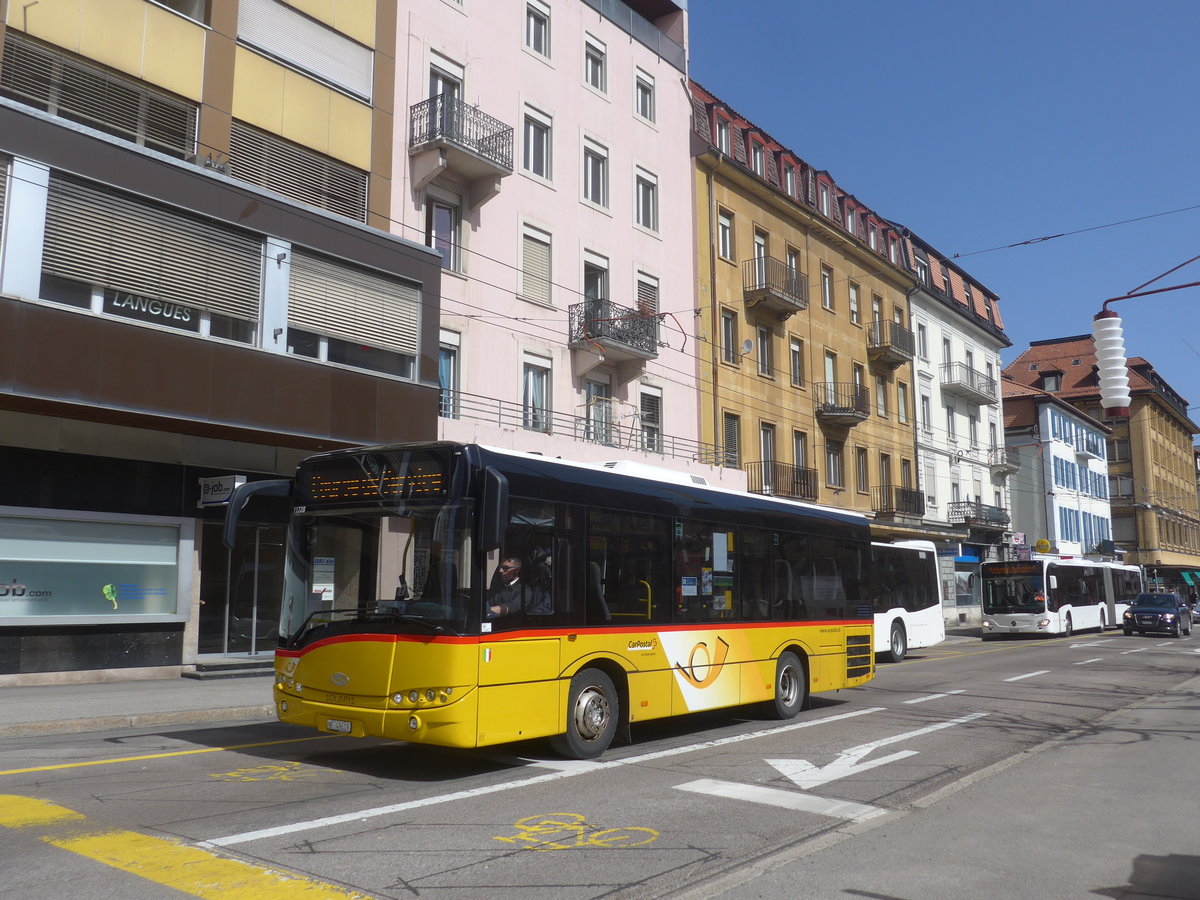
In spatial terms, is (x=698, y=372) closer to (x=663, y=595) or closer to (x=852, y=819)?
(x=663, y=595)

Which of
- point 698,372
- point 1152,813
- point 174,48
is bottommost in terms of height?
point 1152,813

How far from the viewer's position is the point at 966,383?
1927 inches

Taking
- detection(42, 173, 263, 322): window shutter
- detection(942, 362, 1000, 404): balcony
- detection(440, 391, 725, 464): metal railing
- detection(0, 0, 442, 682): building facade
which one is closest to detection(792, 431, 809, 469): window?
detection(440, 391, 725, 464): metal railing

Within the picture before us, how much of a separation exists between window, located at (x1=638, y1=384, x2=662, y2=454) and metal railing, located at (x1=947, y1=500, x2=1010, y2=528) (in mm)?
23669

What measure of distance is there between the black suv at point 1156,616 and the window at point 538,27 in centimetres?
2849

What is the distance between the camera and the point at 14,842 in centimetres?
601

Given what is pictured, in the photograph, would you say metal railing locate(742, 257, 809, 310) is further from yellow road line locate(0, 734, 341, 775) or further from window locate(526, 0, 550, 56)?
yellow road line locate(0, 734, 341, 775)

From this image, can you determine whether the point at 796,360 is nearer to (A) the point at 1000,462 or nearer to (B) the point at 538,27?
(B) the point at 538,27

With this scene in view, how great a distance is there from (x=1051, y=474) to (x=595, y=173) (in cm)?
4417

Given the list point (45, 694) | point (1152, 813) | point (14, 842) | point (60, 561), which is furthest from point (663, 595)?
point (60, 561)

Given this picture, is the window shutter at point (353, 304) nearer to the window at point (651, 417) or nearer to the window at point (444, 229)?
the window at point (444, 229)

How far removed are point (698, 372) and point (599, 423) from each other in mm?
5168

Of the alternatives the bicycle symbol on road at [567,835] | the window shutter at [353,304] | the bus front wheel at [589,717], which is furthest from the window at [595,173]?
the bicycle symbol on road at [567,835]

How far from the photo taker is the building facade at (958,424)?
151 ft
